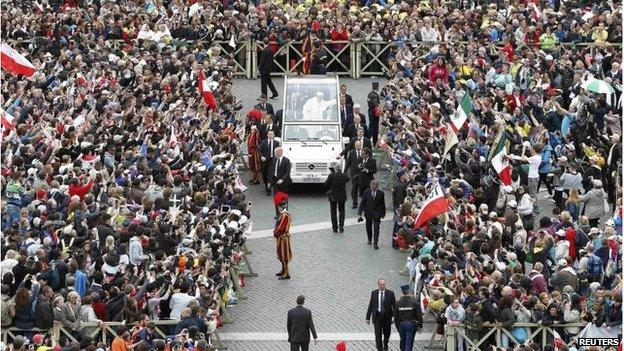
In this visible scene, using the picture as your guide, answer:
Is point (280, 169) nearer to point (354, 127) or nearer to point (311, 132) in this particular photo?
point (311, 132)

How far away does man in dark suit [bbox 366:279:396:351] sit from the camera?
108 ft

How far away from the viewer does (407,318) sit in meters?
32.5

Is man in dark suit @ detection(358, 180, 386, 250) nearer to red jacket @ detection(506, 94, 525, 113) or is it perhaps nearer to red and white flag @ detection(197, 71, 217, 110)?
red and white flag @ detection(197, 71, 217, 110)

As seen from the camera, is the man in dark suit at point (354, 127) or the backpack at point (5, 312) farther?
the man in dark suit at point (354, 127)

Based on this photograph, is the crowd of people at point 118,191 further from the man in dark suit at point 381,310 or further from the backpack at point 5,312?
the man in dark suit at point 381,310

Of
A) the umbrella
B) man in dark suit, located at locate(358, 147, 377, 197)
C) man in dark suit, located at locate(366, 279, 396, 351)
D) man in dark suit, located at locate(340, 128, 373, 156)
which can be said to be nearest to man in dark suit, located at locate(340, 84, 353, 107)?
man in dark suit, located at locate(340, 128, 373, 156)

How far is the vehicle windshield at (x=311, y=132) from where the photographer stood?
1735 inches

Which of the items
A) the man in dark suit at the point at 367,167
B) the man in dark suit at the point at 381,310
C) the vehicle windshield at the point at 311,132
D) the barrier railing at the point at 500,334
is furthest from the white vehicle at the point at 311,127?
the barrier railing at the point at 500,334

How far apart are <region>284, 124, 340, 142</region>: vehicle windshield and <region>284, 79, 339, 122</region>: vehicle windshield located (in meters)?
0.32

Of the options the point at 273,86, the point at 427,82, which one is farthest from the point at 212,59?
the point at 427,82

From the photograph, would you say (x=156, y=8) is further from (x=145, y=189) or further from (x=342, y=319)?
(x=342, y=319)

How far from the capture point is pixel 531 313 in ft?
105

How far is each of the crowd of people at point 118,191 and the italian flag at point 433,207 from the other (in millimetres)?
3215

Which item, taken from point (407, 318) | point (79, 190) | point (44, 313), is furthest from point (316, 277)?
point (44, 313)
